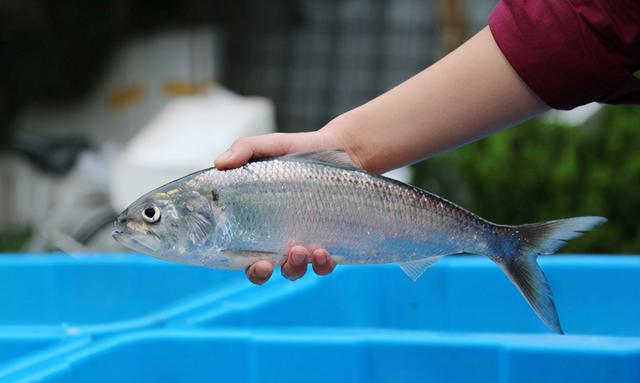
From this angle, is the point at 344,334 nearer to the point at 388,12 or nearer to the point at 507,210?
the point at 507,210

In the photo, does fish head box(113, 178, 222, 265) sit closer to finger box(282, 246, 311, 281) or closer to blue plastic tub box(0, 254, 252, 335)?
finger box(282, 246, 311, 281)

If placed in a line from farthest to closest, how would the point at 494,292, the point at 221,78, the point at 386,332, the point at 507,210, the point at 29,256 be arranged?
the point at 221,78 < the point at 507,210 < the point at 29,256 < the point at 494,292 < the point at 386,332

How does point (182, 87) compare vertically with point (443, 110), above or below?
above

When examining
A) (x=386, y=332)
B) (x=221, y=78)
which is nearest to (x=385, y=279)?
(x=386, y=332)

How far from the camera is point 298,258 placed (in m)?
1.58

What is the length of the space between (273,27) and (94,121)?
4.27 ft

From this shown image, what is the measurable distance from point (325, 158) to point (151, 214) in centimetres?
31

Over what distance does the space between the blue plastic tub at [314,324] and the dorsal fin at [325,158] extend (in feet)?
1.49

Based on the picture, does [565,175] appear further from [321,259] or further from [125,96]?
[125,96]

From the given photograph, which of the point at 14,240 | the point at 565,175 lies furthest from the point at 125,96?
the point at 565,175

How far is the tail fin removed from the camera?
1.62 meters

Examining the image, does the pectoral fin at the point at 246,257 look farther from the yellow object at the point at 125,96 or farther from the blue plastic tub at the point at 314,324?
the yellow object at the point at 125,96

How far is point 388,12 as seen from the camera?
5.85 meters

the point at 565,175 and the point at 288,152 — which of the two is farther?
the point at 565,175
